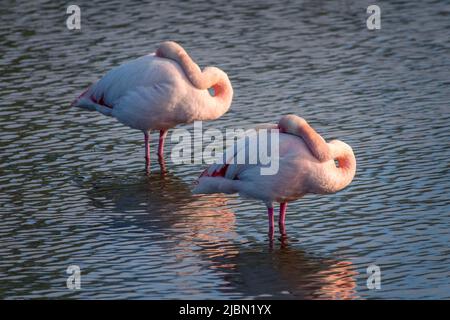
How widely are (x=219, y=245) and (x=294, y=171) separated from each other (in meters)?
1.01

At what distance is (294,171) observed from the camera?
10062 mm

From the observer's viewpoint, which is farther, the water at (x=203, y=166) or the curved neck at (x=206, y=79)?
the curved neck at (x=206, y=79)

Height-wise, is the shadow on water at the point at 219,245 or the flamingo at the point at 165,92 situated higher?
the flamingo at the point at 165,92

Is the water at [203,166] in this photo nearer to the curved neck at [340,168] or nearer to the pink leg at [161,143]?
the pink leg at [161,143]

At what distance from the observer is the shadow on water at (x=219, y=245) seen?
9.35 m

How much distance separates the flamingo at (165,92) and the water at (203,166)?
0.57 m

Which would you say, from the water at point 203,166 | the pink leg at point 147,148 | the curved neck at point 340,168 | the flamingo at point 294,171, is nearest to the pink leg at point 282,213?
the water at point 203,166

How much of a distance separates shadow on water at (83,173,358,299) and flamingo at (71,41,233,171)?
26.2 inches

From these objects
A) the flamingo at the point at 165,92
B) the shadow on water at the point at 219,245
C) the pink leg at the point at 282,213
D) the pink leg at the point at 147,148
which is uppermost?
the flamingo at the point at 165,92

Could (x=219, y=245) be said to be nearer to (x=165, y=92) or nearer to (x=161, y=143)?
(x=165, y=92)

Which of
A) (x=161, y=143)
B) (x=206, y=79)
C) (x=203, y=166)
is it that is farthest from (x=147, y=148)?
(x=206, y=79)

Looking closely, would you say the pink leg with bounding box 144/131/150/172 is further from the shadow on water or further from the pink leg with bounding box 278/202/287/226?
the pink leg with bounding box 278/202/287/226

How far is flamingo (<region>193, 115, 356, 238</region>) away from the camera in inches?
397
